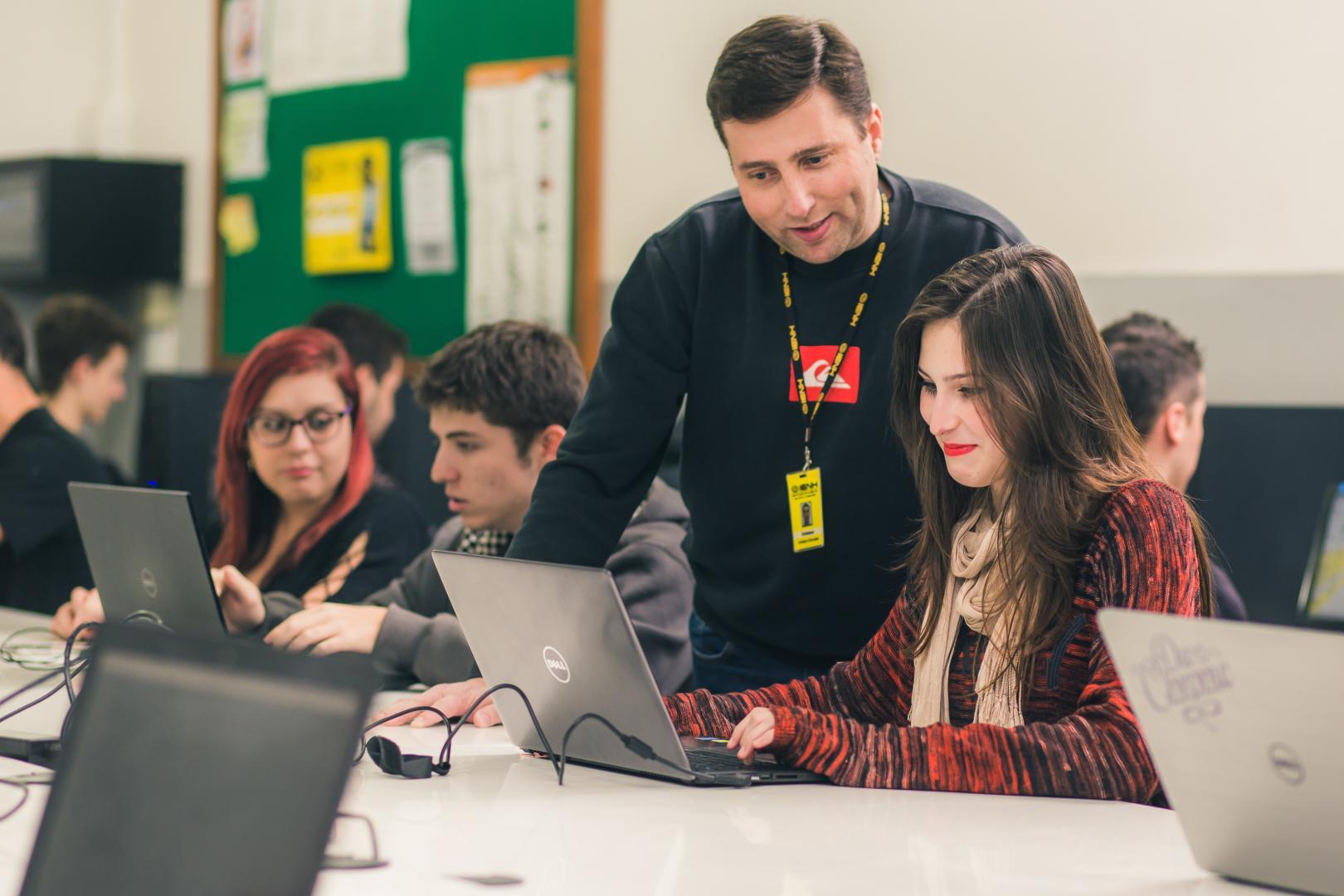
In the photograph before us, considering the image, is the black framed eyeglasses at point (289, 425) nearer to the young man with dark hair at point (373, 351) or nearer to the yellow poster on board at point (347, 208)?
the young man with dark hair at point (373, 351)

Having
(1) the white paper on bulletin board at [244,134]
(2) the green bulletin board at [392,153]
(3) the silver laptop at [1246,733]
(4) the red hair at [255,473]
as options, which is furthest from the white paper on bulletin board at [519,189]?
(3) the silver laptop at [1246,733]

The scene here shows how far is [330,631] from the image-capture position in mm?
2025

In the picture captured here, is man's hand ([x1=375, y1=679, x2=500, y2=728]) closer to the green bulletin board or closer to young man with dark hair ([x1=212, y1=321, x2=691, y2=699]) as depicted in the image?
young man with dark hair ([x1=212, y1=321, x2=691, y2=699])

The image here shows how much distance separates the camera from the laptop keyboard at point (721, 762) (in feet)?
4.75

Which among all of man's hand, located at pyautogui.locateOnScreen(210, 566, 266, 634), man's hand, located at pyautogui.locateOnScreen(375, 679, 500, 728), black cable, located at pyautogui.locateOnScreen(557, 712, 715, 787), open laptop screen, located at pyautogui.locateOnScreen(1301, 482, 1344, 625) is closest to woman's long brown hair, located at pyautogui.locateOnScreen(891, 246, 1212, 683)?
black cable, located at pyautogui.locateOnScreen(557, 712, 715, 787)

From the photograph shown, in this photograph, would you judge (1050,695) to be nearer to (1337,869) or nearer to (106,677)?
(1337,869)

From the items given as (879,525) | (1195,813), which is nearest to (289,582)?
(879,525)

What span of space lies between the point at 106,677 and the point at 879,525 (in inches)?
49.3

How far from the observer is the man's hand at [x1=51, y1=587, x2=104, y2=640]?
231cm

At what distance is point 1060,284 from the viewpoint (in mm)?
1593

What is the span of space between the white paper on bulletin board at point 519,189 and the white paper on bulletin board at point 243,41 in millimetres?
984

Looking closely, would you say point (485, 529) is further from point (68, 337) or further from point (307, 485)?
point (68, 337)

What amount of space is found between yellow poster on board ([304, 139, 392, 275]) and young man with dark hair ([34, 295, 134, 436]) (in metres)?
0.62

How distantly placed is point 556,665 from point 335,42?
11.1 ft
